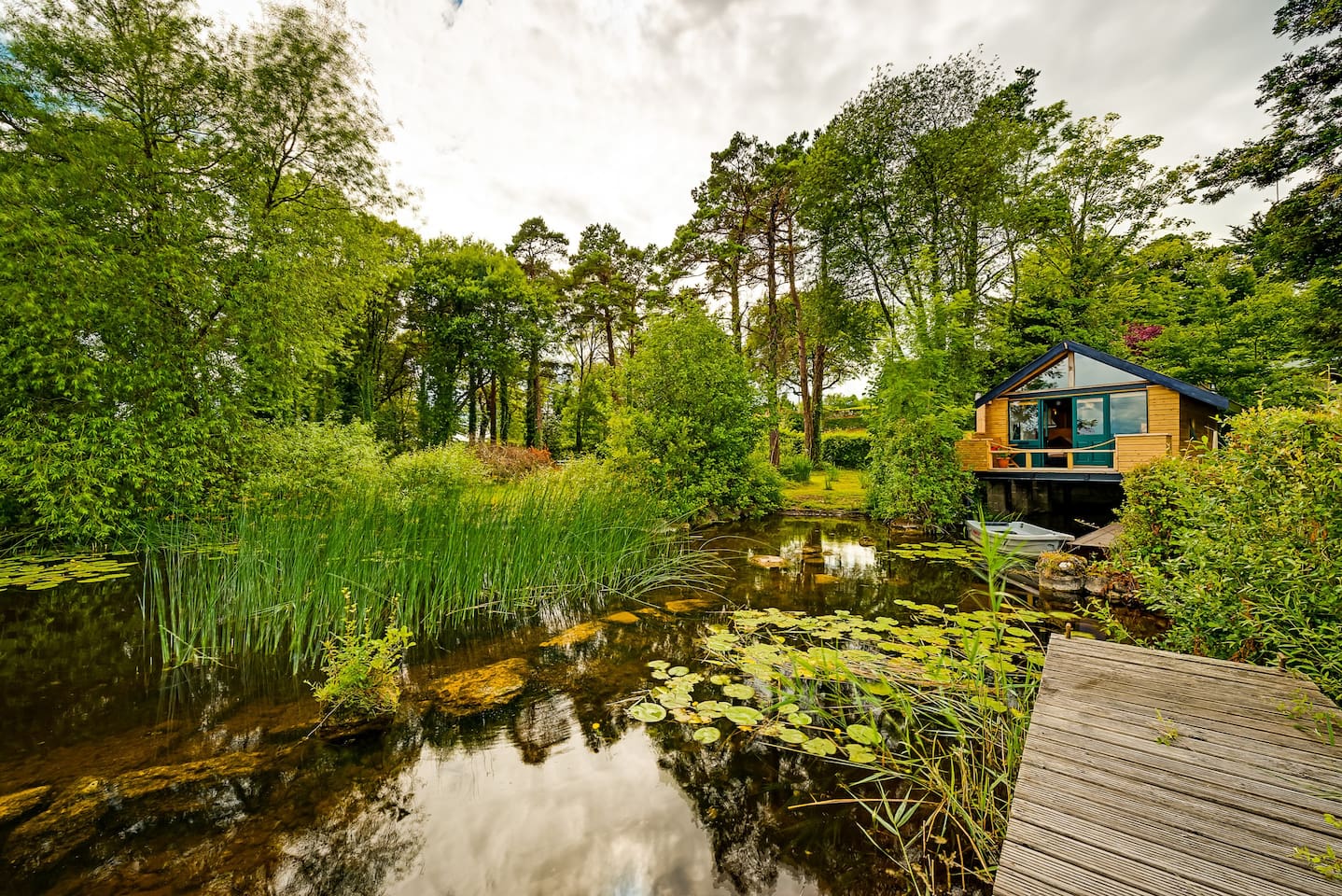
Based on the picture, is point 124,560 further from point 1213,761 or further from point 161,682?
point 1213,761

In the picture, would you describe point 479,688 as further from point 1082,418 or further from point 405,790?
point 1082,418

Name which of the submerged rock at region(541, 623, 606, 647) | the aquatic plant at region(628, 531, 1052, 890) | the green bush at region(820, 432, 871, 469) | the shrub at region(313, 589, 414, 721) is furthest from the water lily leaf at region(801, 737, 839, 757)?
the green bush at region(820, 432, 871, 469)

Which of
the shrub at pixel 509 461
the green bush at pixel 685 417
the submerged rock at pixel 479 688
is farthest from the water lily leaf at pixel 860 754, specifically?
the shrub at pixel 509 461

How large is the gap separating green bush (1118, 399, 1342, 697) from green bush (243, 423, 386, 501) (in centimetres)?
890

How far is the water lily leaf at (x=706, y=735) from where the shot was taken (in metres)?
2.56

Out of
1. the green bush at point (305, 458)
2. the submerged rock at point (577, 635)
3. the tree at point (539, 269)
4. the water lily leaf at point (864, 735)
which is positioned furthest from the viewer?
the tree at point (539, 269)

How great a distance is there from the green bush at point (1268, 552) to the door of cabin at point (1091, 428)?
8911 millimetres

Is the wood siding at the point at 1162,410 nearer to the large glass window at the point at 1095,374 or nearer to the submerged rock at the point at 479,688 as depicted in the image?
the large glass window at the point at 1095,374

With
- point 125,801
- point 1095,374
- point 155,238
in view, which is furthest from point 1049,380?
point 155,238

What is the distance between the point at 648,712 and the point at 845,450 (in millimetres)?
19889

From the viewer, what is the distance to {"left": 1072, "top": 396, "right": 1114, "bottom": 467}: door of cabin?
1012 cm

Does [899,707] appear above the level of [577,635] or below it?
above

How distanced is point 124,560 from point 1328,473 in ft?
37.3

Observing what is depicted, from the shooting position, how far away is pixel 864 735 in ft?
8.02
